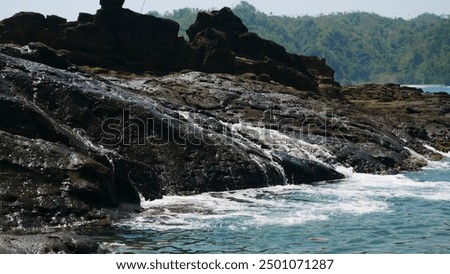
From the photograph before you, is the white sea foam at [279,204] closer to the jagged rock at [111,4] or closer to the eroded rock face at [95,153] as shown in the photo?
the eroded rock face at [95,153]

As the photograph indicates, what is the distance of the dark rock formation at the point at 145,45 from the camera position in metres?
45.9

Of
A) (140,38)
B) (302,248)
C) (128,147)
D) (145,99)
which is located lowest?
(302,248)

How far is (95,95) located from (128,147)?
9.40 ft

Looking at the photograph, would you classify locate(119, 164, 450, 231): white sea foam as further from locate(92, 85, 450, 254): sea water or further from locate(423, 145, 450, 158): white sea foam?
locate(423, 145, 450, 158): white sea foam

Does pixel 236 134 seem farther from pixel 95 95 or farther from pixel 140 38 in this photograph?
pixel 140 38

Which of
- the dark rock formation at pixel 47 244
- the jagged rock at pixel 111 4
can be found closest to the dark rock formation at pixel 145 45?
the jagged rock at pixel 111 4

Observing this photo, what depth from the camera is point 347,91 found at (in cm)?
7988

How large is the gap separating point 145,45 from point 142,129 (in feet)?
78.0

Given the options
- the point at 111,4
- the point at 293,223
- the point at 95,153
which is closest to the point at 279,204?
the point at 293,223

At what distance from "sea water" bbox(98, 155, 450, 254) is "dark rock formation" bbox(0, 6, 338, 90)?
24.3 metres

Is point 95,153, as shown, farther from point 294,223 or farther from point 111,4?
point 111,4

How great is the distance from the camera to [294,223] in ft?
63.2
